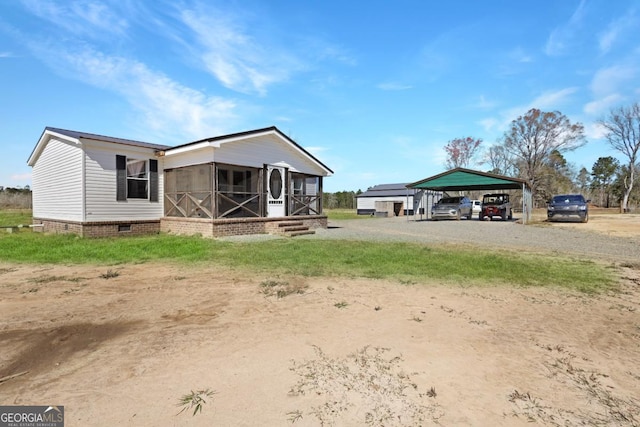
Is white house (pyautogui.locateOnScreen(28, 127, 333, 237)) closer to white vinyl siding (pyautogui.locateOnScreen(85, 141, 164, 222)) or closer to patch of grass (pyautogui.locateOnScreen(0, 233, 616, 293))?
white vinyl siding (pyautogui.locateOnScreen(85, 141, 164, 222))

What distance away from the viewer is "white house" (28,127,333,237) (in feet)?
39.7

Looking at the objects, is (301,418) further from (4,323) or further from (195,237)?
(195,237)

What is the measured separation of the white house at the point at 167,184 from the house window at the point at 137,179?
0.04 m

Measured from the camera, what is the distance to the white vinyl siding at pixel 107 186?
11.9 metres

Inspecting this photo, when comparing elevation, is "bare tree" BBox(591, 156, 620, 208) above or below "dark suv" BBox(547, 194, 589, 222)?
above

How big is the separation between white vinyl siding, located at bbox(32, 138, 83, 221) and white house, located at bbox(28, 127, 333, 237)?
0.04 meters

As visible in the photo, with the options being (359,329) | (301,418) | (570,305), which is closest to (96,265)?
(359,329)

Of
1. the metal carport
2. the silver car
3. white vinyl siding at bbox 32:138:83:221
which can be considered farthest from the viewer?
the silver car

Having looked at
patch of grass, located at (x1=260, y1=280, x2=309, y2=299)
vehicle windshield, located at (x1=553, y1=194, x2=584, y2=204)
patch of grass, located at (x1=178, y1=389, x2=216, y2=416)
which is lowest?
patch of grass, located at (x1=178, y1=389, x2=216, y2=416)

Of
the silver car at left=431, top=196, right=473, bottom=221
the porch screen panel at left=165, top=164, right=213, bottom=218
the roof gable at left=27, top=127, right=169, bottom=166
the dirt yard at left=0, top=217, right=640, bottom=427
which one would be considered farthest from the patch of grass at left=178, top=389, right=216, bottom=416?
the silver car at left=431, top=196, right=473, bottom=221

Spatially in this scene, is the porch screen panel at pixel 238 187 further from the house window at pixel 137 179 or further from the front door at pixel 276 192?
the house window at pixel 137 179

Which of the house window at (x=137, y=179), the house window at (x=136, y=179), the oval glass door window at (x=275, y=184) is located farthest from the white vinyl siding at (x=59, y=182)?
the oval glass door window at (x=275, y=184)

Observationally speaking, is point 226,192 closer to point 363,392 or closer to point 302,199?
point 302,199

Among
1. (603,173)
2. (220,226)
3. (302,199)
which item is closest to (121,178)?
(220,226)
